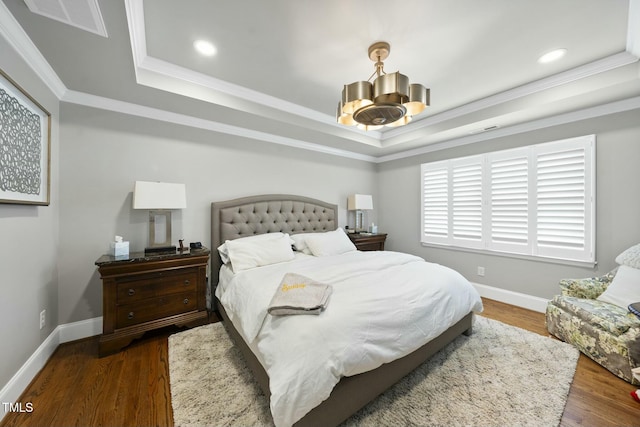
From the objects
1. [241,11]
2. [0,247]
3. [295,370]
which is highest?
[241,11]

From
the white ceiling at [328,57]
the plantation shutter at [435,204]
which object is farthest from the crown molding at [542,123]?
the plantation shutter at [435,204]

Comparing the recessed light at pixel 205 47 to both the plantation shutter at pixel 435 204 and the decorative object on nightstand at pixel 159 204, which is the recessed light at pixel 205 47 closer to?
the decorative object on nightstand at pixel 159 204

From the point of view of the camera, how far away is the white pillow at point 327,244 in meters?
3.17

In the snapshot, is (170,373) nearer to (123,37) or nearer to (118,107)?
(123,37)

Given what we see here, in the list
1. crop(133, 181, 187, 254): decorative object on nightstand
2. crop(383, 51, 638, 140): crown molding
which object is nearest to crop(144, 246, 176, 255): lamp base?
crop(133, 181, 187, 254): decorative object on nightstand

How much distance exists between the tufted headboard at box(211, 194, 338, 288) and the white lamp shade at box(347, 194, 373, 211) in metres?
0.29

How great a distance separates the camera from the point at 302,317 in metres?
1.41

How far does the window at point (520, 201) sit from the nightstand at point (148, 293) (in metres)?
3.67

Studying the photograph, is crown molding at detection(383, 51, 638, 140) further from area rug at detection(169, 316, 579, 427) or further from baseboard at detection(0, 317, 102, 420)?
baseboard at detection(0, 317, 102, 420)

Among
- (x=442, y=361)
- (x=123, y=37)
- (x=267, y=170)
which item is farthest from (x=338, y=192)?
(x=123, y=37)

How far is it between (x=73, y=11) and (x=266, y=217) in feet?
8.13

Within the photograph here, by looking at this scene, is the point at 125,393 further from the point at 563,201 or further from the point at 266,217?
the point at 563,201

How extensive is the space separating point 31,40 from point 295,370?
8.91ft

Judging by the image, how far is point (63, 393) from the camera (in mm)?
1646
